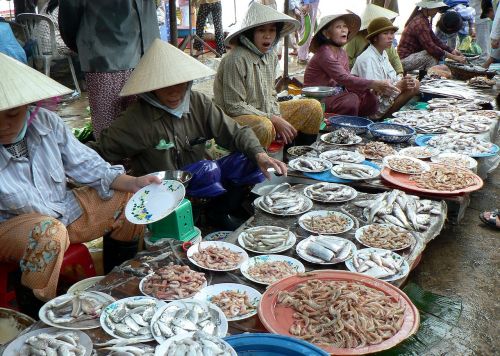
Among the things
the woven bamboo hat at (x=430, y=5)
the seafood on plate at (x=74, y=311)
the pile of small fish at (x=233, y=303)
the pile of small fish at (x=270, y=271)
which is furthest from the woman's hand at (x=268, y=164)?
the woven bamboo hat at (x=430, y=5)

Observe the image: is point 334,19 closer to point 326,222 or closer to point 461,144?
point 461,144

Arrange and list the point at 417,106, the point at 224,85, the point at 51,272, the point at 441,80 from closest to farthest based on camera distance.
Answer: the point at 51,272 < the point at 224,85 < the point at 417,106 < the point at 441,80

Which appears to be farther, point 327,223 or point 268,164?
point 268,164

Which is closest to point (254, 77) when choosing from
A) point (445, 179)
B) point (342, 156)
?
point (342, 156)

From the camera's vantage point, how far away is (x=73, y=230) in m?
2.86

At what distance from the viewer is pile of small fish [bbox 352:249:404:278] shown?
258 cm

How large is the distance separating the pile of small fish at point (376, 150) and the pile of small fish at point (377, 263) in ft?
6.04

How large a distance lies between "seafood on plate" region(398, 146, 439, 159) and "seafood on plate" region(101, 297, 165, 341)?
119 inches

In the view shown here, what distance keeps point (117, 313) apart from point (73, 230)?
861 mm

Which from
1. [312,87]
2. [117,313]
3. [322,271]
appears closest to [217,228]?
[322,271]

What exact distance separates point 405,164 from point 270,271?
2013 millimetres

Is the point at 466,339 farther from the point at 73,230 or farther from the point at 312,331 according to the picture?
the point at 73,230

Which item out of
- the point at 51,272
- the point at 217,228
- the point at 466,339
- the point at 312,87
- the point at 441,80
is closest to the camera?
the point at 51,272

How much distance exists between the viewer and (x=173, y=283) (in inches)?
95.1
